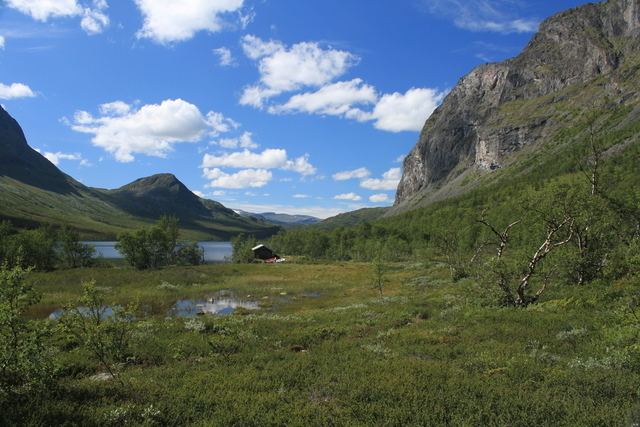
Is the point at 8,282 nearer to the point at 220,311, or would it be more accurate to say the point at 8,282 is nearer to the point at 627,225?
the point at 220,311

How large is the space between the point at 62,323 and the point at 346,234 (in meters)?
163

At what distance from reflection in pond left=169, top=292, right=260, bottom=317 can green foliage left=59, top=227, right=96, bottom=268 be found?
57557mm

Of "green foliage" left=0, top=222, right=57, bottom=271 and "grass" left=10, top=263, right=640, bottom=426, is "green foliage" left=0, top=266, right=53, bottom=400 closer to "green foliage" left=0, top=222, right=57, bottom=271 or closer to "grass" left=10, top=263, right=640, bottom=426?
"grass" left=10, top=263, right=640, bottom=426

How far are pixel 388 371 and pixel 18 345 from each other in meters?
11.4

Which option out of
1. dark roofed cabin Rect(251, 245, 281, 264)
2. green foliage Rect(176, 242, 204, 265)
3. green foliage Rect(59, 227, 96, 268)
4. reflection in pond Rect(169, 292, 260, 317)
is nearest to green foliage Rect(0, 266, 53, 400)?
reflection in pond Rect(169, 292, 260, 317)

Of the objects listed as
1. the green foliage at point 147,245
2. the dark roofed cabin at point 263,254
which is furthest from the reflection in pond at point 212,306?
the dark roofed cabin at point 263,254

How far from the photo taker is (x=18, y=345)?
36.4 feet

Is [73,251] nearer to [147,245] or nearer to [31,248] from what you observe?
[31,248]

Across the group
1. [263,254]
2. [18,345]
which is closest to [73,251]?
[263,254]

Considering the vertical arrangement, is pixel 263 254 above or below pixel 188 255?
above

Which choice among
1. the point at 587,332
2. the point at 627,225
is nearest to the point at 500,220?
the point at 627,225

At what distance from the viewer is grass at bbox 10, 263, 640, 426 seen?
10328 millimetres

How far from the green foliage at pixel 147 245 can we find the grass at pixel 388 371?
68158 millimetres

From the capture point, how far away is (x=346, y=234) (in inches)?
6885
